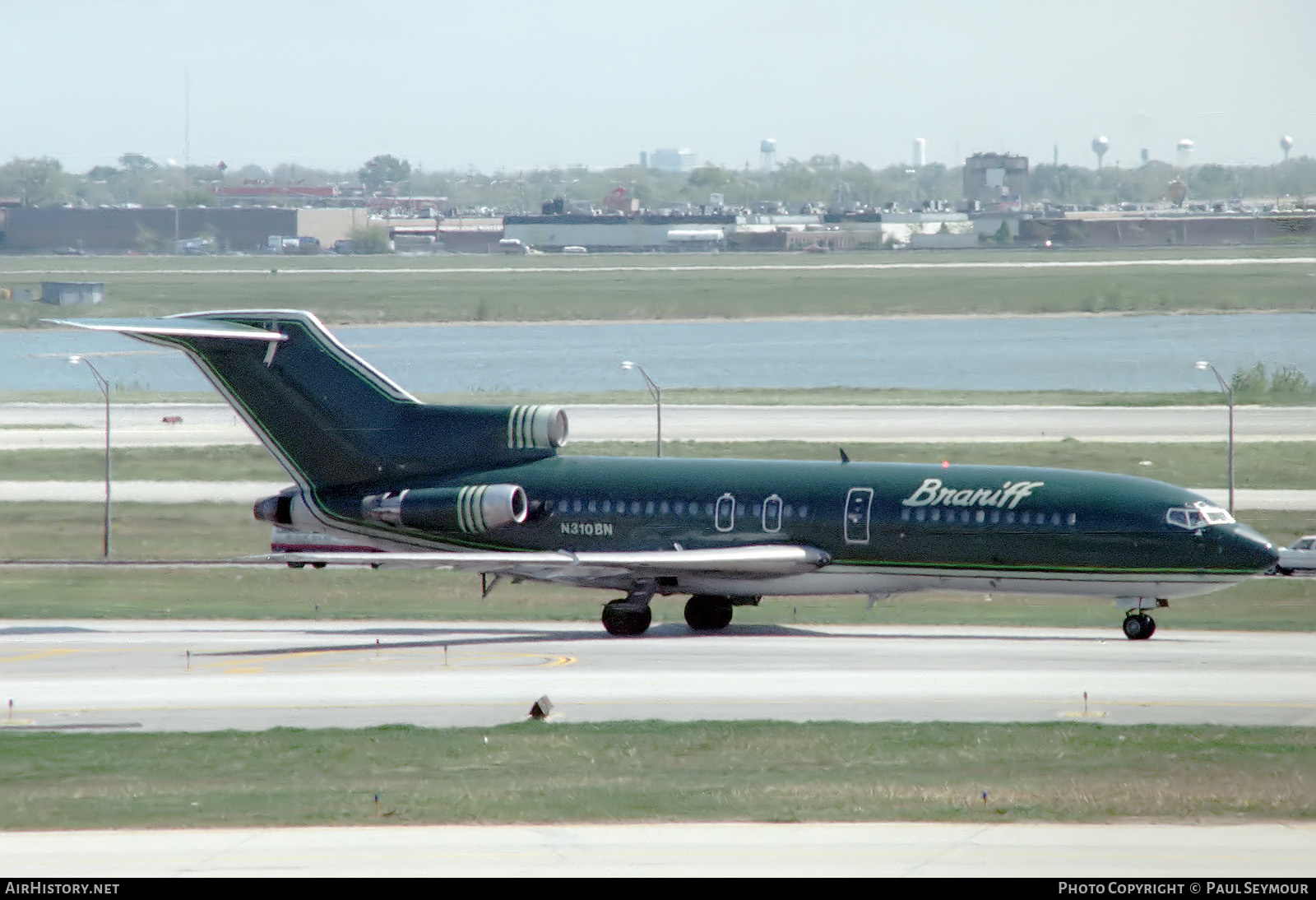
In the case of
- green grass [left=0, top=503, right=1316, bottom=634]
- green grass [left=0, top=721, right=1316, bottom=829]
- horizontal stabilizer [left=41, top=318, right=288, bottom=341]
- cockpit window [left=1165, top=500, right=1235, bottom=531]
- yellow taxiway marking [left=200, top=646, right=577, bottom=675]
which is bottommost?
green grass [left=0, top=503, right=1316, bottom=634]

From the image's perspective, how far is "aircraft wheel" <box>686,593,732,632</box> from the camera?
46.8 meters

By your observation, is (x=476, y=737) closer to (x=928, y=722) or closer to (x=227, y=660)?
(x=928, y=722)

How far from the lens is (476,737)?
31203 mm

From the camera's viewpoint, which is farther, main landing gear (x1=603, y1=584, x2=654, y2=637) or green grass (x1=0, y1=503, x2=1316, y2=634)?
green grass (x1=0, y1=503, x2=1316, y2=634)

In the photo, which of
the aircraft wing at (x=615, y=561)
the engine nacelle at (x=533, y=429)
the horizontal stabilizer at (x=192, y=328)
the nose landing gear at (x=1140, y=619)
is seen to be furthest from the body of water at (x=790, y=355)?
the nose landing gear at (x=1140, y=619)

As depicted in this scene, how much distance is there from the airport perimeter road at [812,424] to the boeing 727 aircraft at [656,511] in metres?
40.2

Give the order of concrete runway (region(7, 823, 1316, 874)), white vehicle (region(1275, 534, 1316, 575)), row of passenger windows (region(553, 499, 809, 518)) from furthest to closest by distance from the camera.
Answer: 1. white vehicle (region(1275, 534, 1316, 575))
2. row of passenger windows (region(553, 499, 809, 518))
3. concrete runway (region(7, 823, 1316, 874))

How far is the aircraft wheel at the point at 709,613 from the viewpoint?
46750 millimetres

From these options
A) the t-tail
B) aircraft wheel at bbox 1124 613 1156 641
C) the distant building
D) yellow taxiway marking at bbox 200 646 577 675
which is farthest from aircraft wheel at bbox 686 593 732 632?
the distant building

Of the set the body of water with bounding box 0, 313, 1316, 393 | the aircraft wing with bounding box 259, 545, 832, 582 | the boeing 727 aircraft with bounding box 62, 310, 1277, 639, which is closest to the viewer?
the boeing 727 aircraft with bounding box 62, 310, 1277, 639

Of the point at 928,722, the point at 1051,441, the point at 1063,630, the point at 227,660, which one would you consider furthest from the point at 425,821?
the point at 1051,441

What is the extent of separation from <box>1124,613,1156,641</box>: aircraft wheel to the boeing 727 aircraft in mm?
53

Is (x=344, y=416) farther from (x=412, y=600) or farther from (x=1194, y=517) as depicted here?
(x=1194, y=517)

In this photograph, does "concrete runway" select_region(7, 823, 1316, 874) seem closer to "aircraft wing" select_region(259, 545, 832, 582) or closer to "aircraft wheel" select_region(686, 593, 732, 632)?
"aircraft wing" select_region(259, 545, 832, 582)
